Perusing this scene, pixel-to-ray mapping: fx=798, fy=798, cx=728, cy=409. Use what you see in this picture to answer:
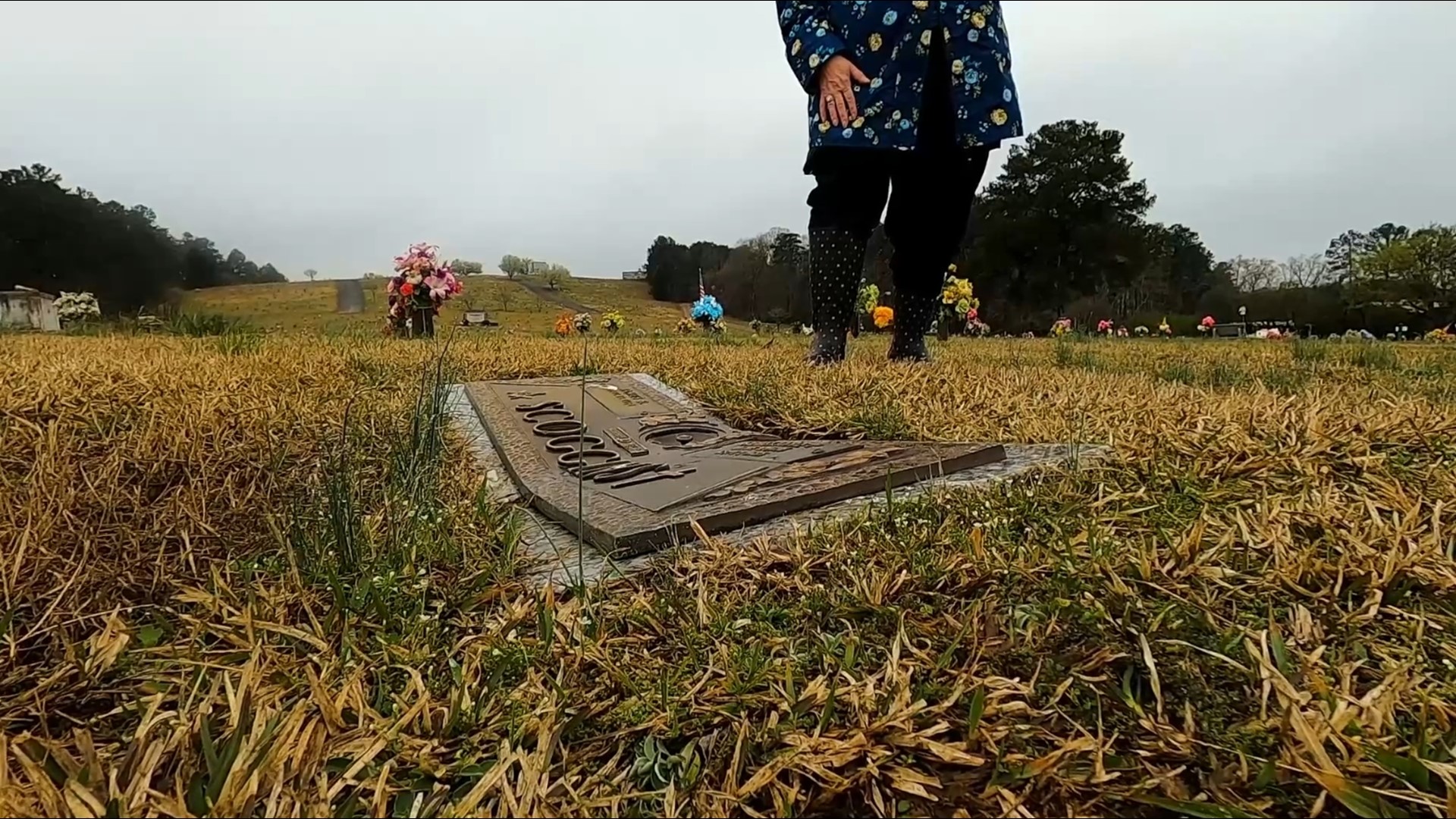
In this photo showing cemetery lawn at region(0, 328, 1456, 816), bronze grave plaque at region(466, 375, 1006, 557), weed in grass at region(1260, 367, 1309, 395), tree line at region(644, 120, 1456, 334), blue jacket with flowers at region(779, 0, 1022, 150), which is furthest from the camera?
tree line at region(644, 120, 1456, 334)

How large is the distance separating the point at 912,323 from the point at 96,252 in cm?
468

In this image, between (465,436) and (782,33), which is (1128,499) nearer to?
(465,436)

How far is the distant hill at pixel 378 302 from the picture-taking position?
156 inches

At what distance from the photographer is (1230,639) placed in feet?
2.59

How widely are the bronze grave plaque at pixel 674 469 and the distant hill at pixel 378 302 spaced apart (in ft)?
6.48

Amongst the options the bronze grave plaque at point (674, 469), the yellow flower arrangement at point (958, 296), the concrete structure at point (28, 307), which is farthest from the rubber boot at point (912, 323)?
the concrete structure at point (28, 307)

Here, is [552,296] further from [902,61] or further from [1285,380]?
[1285,380]

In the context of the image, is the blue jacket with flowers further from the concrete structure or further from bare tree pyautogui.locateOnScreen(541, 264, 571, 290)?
the concrete structure

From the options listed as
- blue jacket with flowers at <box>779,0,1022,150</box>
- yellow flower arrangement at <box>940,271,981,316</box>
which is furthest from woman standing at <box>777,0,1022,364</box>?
yellow flower arrangement at <box>940,271,981,316</box>

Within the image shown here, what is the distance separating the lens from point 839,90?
8.21 ft

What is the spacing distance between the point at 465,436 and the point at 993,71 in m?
2.04

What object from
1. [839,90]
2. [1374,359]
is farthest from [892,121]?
[1374,359]

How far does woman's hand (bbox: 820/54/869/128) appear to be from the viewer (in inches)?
98.2

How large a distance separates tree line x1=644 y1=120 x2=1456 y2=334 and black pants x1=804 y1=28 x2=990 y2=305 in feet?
24.5
